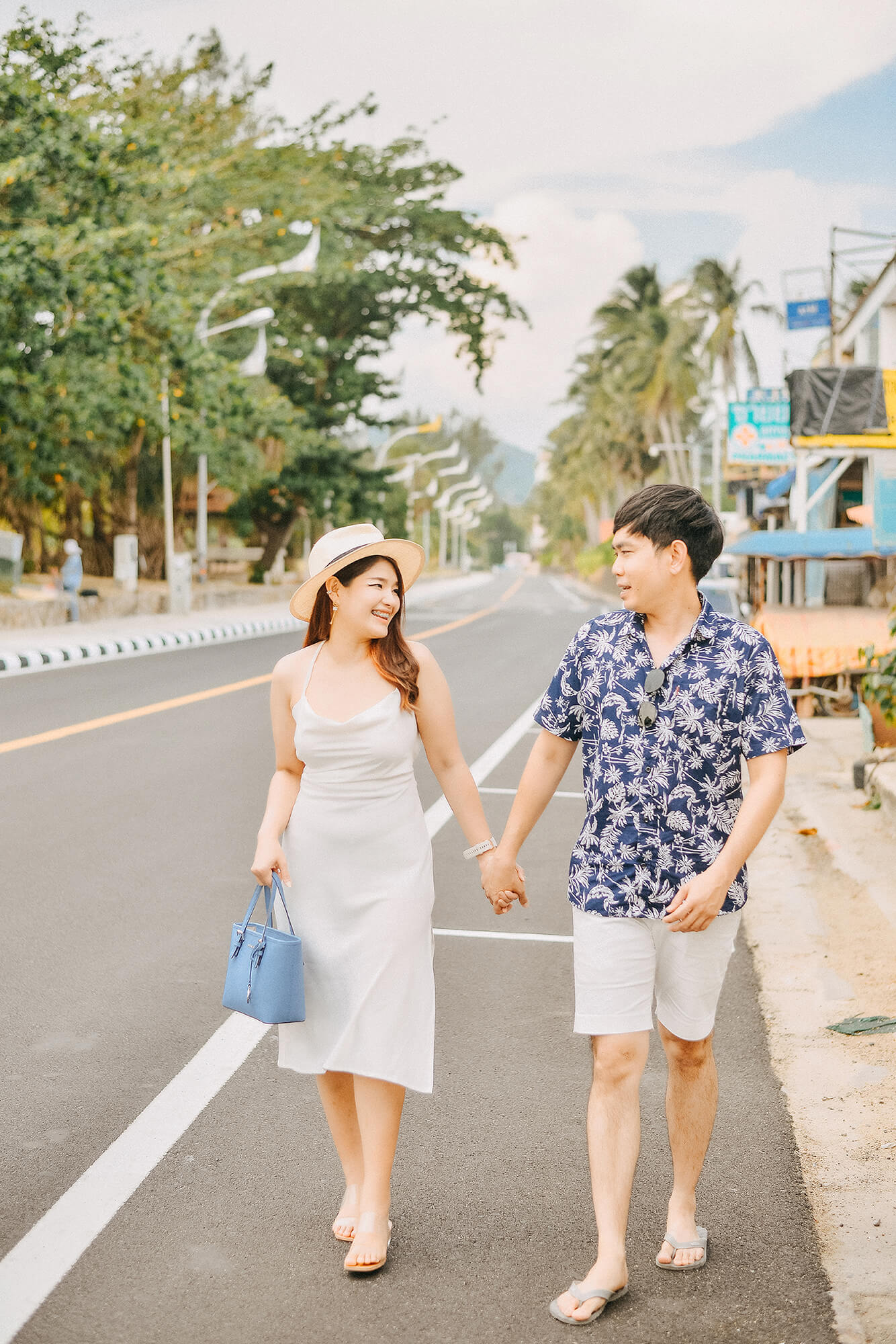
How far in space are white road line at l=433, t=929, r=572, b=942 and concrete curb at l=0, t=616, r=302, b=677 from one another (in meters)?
14.3

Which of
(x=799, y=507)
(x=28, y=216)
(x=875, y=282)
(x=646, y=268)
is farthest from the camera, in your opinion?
(x=646, y=268)

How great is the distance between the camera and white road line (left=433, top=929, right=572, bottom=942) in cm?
671

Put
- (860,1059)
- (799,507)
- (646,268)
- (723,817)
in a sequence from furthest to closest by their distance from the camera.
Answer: (646,268) < (799,507) < (860,1059) < (723,817)

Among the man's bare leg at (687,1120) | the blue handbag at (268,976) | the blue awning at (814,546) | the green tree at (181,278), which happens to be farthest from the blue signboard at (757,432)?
the blue handbag at (268,976)

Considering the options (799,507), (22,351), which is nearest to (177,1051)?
(799,507)

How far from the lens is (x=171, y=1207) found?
3.76 meters

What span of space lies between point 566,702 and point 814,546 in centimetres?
1287

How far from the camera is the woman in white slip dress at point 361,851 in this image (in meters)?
3.54

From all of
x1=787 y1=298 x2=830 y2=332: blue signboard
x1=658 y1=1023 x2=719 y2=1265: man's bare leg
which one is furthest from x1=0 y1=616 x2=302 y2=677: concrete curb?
x1=658 y1=1023 x2=719 y2=1265: man's bare leg

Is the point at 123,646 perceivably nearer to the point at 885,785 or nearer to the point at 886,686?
the point at 885,785

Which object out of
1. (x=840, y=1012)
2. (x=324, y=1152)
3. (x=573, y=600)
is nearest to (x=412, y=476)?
(x=573, y=600)

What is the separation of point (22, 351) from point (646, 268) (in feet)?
169

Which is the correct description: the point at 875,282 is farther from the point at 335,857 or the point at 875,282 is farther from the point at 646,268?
the point at 646,268

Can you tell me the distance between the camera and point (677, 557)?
3.42 metres
